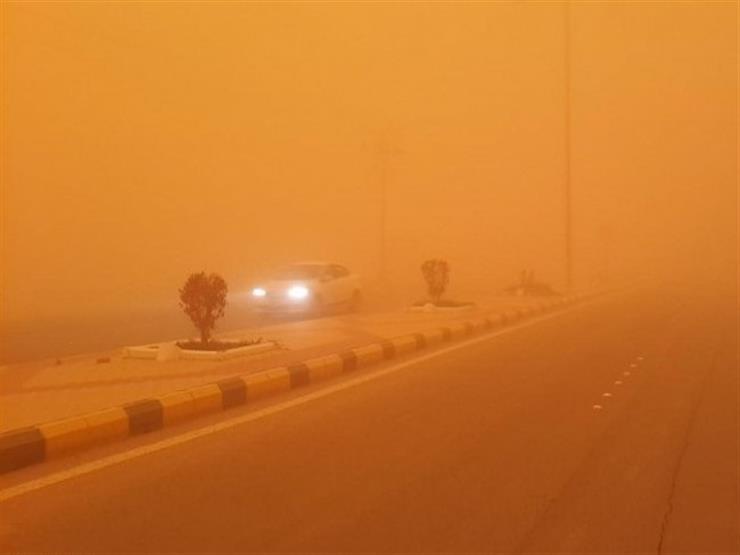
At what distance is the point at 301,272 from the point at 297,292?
1644 mm

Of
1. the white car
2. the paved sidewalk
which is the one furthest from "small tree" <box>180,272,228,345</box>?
the white car

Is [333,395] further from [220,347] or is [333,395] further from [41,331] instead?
[41,331]

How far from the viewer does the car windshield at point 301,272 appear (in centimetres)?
2278

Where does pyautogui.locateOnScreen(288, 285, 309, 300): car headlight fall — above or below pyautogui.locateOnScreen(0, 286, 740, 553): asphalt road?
above

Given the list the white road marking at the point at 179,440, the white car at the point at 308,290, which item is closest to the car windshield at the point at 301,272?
the white car at the point at 308,290

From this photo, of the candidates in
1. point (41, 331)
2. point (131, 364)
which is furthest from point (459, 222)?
point (131, 364)

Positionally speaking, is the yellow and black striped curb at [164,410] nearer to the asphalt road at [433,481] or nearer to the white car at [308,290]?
the asphalt road at [433,481]

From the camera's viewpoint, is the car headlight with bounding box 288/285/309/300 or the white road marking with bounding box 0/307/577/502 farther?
the car headlight with bounding box 288/285/309/300

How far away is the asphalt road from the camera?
16.8 ft

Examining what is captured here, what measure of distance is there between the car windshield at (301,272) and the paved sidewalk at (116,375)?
6201mm

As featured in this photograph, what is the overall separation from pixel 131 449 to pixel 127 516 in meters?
1.89

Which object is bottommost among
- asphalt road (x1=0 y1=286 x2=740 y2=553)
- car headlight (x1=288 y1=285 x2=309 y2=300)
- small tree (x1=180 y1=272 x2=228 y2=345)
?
asphalt road (x1=0 y1=286 x2=740 y2=553)

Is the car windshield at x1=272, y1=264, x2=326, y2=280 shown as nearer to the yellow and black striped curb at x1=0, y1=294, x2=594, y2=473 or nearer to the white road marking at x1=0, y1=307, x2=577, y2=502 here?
the yellow and black striped curb at x1=0, y1=294, x2=594, y2=473

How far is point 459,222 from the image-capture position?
88.1 m
